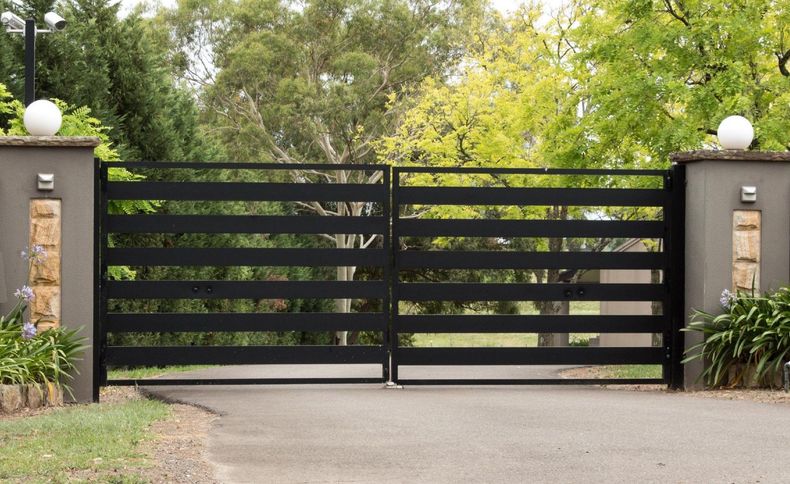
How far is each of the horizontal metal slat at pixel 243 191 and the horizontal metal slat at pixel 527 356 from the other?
1.53m

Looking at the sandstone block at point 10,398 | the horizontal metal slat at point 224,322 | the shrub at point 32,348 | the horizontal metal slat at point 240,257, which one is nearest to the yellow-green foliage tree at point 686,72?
the horizontal metal slat at point 240,257

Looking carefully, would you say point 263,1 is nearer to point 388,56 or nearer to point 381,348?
point 388,56

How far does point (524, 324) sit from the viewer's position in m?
9.44

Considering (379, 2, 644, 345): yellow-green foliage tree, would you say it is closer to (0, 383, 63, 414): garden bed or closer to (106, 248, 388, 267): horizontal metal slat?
(106, 248, 388, 267): horizontal metal slat

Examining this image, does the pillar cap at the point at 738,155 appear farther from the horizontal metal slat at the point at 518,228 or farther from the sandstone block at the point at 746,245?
the horizontal metal slat at the point at 518,228

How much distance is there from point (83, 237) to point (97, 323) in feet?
2.52

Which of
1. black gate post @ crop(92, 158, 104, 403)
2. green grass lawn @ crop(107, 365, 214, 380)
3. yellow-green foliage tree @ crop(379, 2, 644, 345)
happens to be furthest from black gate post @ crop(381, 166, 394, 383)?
yellow-green foliage tree @ crop(379, 2, 644, 345)

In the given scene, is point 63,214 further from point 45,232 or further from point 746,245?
point 746,245

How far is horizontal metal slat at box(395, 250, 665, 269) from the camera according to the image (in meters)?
9.45

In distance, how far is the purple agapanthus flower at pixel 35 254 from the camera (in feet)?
27.2

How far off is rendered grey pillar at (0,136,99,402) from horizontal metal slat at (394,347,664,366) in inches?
113

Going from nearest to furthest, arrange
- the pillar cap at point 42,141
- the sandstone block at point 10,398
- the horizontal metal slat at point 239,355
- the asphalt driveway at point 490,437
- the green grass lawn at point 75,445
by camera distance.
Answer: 1. the green grass lawn at point 75,445
2. the asphalt driveway at point 490,437
3. the sandstone block at point 10,398
4. the pillar cap at point 42,141
5. the horizontal metal slat at point 239,355

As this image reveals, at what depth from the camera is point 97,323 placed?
8648mm

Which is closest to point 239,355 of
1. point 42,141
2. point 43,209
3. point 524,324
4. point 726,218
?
point 43,209
